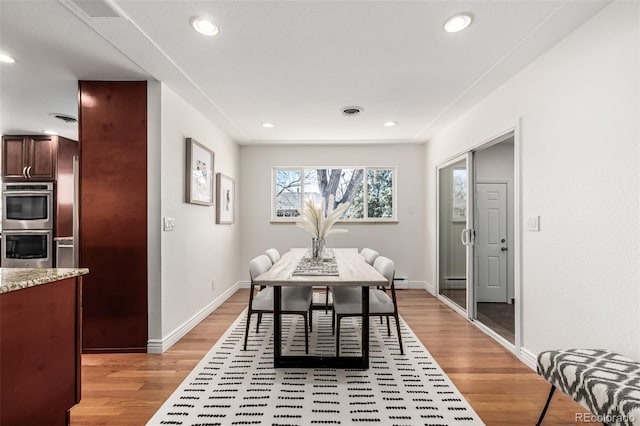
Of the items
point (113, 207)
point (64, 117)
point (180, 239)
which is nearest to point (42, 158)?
point (64, 117)

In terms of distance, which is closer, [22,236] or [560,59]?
[560,59]

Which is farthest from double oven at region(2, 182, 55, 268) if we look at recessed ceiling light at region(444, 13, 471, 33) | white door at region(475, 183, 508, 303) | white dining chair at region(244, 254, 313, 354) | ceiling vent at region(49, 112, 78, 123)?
white door at region(475, 183, 508, 303)

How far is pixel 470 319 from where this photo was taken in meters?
3.70

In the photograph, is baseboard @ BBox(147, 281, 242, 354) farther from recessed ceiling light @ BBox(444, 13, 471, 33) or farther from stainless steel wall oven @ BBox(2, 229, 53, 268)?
recessed ceiling light @ BBox(444, 13, 471, 33)

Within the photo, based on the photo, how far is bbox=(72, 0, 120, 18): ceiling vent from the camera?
1.77m

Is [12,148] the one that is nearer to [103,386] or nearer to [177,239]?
[177,239]

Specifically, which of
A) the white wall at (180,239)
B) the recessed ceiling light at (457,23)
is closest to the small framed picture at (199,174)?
the white wall at (180,239)

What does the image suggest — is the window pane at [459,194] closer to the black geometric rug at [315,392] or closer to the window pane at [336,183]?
the window pane at [336,183]

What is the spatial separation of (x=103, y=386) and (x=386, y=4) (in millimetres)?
3020

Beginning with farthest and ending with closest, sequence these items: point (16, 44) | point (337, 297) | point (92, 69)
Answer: point (337, 297) < point (92, 69) < point (16, 44)

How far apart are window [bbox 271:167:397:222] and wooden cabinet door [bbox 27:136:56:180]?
3.08m

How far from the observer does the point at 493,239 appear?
179 inches

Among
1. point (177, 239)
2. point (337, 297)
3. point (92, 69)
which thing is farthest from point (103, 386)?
point (92, 69)

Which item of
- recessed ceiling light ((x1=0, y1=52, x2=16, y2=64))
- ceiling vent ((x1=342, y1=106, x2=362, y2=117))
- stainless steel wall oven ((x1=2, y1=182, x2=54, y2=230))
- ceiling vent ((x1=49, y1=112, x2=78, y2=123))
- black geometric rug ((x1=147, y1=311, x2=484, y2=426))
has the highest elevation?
ceiling vent ((x1=342, y1=106, x2=362, y2=117))
